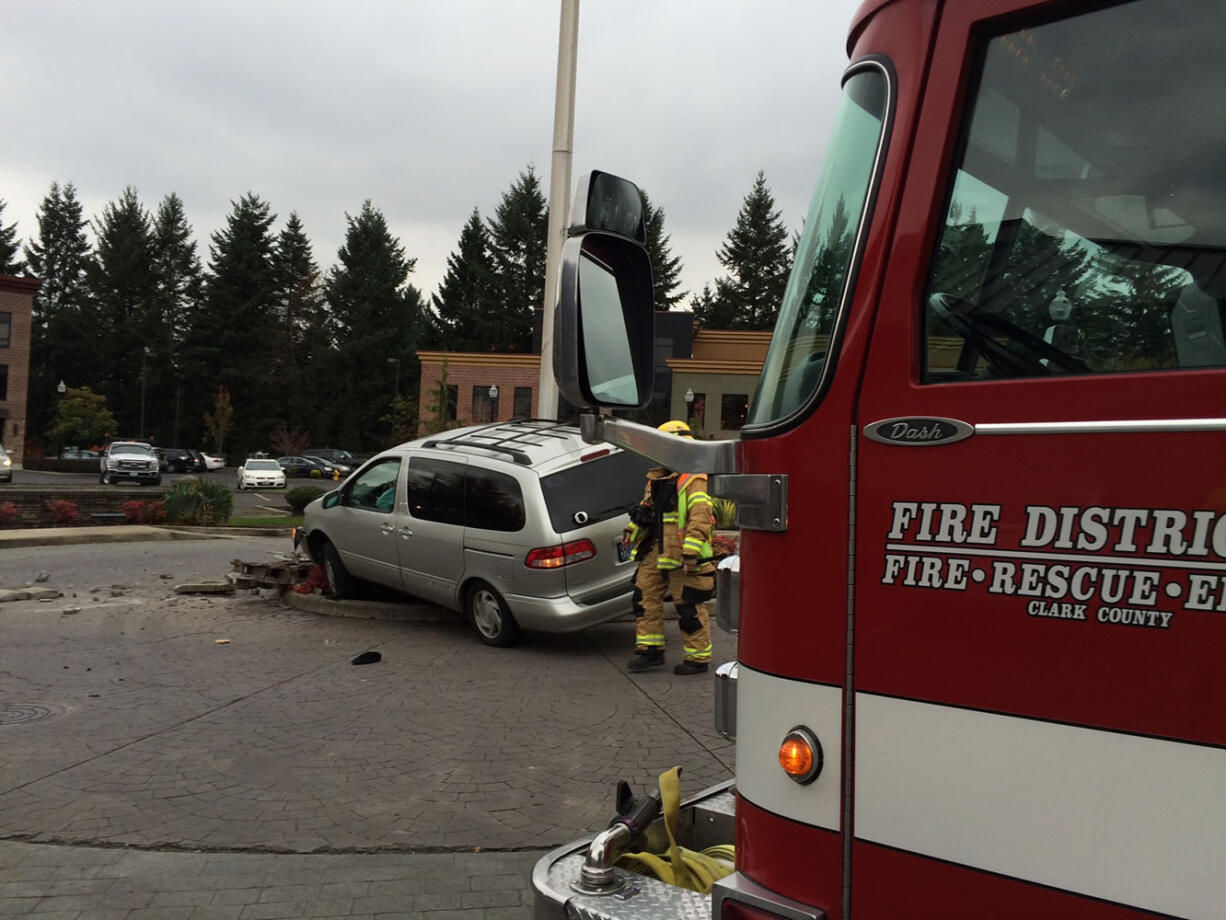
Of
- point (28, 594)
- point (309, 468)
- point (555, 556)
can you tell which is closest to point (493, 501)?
point (555, 556)

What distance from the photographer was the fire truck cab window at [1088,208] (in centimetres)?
155

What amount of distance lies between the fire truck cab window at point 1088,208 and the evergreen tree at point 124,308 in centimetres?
8281

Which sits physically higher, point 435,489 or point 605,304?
point 605,304

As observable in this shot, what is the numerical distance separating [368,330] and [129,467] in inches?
1519

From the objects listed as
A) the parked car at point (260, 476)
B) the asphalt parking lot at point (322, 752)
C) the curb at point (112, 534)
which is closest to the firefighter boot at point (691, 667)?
the asphalt parking lot at point (322, 752)

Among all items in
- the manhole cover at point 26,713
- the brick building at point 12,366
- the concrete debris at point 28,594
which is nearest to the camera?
the manhole cover at point 26,713

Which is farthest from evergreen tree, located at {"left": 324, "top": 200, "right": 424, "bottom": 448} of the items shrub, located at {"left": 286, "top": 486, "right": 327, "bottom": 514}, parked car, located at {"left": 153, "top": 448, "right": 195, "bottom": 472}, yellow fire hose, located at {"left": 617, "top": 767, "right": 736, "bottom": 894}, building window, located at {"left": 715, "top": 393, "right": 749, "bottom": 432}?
yellow fire hose, located at {"left": 617, "top": 767, "right": 736, "bottom": 894}

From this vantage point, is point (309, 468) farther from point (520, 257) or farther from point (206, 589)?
point (206, 589)

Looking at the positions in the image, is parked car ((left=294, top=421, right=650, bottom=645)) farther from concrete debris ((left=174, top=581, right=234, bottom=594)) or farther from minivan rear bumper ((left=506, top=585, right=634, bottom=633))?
concrete debris ((left=174, top=581, right=234, bottom=594))

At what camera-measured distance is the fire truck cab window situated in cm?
155

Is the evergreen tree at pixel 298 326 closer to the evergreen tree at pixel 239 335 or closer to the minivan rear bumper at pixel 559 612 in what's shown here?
the evergreen tree at pixel 239 335

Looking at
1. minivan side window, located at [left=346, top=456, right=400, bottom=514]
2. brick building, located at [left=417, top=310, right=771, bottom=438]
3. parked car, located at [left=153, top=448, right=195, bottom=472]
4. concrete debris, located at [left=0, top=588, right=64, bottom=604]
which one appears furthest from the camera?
parked car, located at [left=153, top=448, right=195, bottom=472]

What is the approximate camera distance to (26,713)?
21.9 ft

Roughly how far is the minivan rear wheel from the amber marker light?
365 inches
